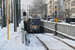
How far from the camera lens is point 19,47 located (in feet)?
30.1

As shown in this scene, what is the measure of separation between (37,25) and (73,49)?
16.4m

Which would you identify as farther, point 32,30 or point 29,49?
point 32,30

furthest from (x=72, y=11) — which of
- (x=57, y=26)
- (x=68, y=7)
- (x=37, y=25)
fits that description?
(x=57, y=26)

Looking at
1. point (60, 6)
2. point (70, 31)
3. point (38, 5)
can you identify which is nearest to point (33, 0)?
point (38, 5)

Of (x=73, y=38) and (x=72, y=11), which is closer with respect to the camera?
(x=73, y=38)

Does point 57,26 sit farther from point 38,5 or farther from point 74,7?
point 38,5

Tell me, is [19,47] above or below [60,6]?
below

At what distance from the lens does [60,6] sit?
9350cm

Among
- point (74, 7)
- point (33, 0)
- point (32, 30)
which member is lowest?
point (32, 30)

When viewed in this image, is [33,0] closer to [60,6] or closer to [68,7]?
[60,6]

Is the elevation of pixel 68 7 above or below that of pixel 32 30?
above

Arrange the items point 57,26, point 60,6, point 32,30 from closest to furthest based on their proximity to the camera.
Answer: point 57,26 → point 32,30 → point 60,6

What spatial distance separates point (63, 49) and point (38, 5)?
9316 cm

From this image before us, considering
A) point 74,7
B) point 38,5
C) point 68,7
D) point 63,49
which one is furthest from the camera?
point 38,5
